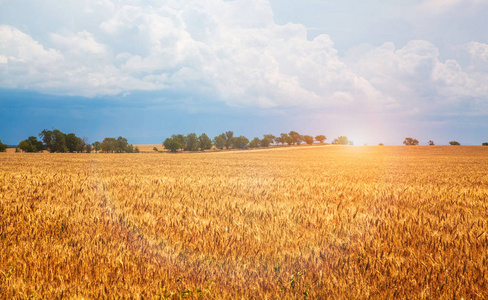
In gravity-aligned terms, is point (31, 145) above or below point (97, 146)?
above

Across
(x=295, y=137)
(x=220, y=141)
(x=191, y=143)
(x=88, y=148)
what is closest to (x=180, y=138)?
(x=191, y=143)

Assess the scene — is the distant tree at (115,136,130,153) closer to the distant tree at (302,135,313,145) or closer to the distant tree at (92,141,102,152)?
the distant tree at (92,141,102,152)

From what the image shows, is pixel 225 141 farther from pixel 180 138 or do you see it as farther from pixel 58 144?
pixel 58 144

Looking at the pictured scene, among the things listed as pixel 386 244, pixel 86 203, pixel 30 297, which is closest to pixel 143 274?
pixel 30 297

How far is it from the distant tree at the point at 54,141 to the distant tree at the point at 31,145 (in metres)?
1.97

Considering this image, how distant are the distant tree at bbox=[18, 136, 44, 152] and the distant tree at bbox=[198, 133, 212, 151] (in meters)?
49.0

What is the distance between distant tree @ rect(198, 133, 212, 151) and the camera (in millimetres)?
106812

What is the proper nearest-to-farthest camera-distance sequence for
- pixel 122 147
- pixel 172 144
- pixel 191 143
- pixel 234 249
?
pixel 234 249
pixel 122 147
pixel 172 144
pixel 191 143

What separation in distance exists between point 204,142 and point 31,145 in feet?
173

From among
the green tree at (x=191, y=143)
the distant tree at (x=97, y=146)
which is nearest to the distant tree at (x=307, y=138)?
the green tree at (x=191, y=143)

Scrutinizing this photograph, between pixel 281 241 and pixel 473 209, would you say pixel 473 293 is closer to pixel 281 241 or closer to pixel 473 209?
pixel 281 241

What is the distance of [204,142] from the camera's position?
352 ft

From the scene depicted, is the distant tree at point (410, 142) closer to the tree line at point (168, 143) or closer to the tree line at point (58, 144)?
the tree line at point (168, 143)

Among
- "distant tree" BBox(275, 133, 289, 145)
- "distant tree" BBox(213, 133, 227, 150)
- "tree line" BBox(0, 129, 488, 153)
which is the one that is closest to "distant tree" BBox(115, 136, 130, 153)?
"tree line" BBox(0, 129, 488, 153)
